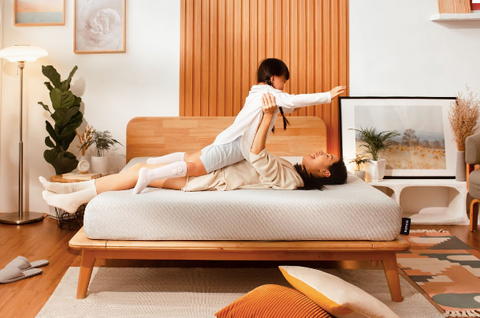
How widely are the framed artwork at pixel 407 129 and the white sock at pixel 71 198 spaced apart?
2.21m

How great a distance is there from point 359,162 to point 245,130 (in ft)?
4.85

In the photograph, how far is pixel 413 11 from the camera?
12.2ft

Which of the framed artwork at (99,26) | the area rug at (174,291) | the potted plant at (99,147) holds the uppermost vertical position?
the framed artwork at (99,26)

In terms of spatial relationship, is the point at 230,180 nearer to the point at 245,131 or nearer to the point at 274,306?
the point at 245,131

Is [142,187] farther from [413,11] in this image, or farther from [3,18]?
[413,11]

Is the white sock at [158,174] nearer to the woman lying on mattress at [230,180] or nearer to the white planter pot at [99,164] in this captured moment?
the woman lying on mattress at [230,180]

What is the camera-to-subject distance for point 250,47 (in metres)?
3.77

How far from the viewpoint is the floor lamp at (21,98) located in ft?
11.1

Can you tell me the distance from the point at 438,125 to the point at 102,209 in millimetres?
2904

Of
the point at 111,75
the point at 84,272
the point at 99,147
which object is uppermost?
the point at 111,75

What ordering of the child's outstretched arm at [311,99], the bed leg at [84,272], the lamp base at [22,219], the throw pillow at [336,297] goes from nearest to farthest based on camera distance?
the throw pillow at [336,297]
the bed leg at [84,272]
the child's outstretched arm at [311,99]
the lamp base at [22,219]

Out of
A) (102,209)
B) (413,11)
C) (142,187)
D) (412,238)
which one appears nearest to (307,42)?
(413,11)

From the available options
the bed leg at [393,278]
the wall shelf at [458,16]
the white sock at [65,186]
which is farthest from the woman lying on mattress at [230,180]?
the wall shelf at [458,16]

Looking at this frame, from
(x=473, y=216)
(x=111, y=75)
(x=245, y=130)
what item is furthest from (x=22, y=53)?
(x=473, y=216)
